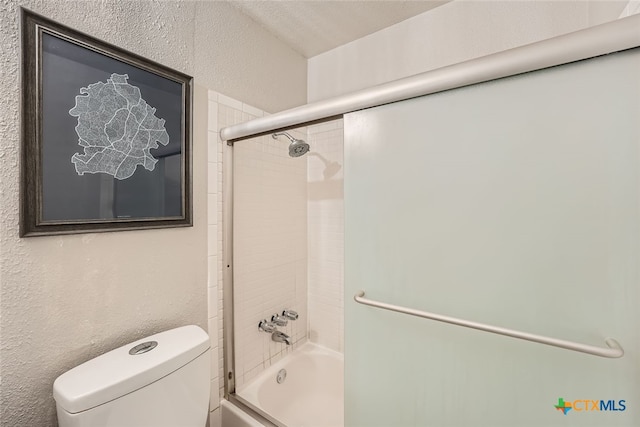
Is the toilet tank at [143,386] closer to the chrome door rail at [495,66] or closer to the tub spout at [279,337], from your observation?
the tub spout at [279,337]

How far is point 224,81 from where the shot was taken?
4.26ft

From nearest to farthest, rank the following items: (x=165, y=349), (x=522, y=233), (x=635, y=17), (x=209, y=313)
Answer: (x=635, y=17), (x=522, y=233), (x=165, y=349), (x=209, y=313)

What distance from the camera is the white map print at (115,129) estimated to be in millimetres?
851

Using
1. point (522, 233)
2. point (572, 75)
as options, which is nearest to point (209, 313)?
point (522, 233)

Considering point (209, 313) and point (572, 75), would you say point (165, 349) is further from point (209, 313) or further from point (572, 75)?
point (572, 75)

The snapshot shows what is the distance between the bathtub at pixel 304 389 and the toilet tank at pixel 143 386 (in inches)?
21.0

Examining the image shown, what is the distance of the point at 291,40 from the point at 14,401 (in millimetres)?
1995

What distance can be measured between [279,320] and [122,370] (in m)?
0.89

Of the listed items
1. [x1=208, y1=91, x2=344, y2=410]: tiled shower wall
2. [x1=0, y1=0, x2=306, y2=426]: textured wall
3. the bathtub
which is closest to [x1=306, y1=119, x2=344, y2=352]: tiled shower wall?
[x1=208, y1=91, x2=344, y2=410]: tiled shower wall

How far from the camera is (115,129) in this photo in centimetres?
92

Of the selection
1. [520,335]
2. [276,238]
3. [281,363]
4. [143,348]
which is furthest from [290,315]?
[520,335]

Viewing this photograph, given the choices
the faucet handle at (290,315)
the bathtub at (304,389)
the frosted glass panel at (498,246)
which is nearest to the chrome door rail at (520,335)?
the frosted glass panel at (498,246)

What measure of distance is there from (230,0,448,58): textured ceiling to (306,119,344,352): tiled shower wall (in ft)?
1.72

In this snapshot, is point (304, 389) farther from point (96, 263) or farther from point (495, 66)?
point (495, 66)
